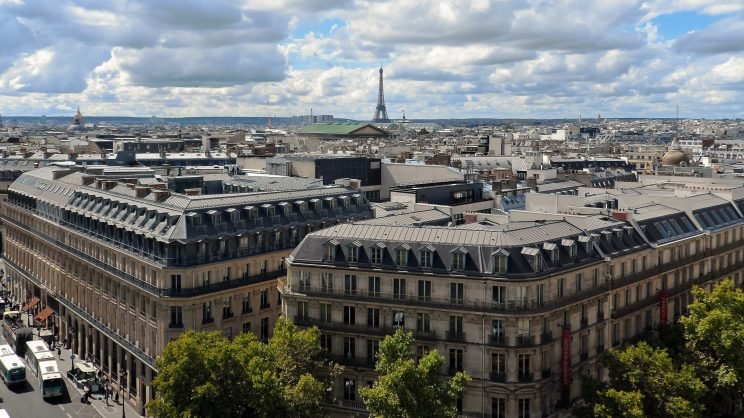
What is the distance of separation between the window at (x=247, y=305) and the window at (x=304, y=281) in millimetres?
13313

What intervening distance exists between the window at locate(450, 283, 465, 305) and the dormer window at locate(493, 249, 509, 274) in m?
3.18

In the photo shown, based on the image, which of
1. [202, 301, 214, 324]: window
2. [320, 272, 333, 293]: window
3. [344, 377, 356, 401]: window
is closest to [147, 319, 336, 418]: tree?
[344, 377, 356, 401]: window

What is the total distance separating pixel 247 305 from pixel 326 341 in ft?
51.2

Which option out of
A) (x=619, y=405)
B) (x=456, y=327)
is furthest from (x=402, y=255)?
(x=619, y=405)

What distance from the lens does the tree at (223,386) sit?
6216 centimetres

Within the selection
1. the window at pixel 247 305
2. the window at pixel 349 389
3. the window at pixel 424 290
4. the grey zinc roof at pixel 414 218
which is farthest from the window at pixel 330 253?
the window at pixel 247 305

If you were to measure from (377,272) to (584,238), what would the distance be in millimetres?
19135

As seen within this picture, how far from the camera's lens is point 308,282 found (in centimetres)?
7275

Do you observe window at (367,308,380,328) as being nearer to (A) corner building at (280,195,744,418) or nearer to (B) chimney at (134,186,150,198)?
(A) corner building at (280,195,744,418)

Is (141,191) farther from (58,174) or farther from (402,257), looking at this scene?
(402,257)

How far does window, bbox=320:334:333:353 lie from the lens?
7175 centimetres

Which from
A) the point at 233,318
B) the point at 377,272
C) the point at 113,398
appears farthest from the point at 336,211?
the point at 113,398

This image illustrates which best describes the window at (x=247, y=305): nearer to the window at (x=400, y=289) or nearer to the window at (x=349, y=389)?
the window at (x=349, y=389)

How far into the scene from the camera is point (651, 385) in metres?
66.4
